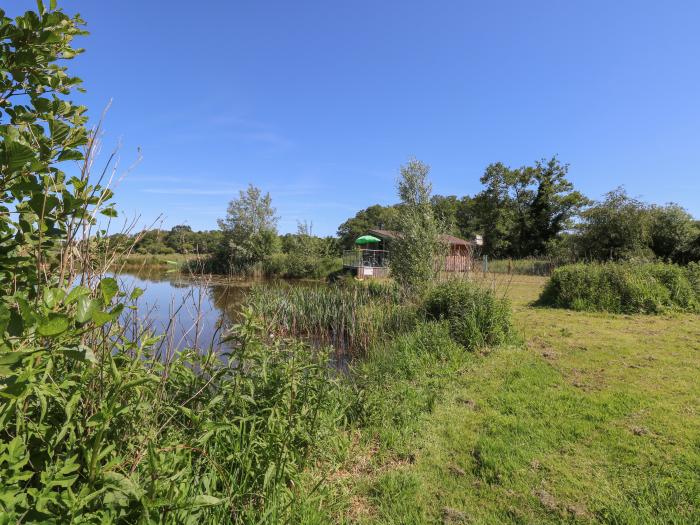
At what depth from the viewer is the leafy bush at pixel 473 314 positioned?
6938 mm

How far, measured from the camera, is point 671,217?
79.8 feet

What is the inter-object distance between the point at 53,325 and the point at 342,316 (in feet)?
30.9

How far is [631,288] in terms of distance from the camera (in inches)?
394

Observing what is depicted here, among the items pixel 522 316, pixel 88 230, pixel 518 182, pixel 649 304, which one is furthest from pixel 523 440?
pixel 518 182

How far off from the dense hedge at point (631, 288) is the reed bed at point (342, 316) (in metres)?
5.51

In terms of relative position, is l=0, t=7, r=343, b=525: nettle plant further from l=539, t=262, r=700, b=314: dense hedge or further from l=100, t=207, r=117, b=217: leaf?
l=539, t=262, r=700, b=314: dense hedge

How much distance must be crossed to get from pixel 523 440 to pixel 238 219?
1534 inches

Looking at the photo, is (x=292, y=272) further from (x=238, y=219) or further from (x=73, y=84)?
(x=73, y=84)

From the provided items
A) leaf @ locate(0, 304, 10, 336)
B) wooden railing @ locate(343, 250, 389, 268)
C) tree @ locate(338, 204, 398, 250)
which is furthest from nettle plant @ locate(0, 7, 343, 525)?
tree @ locate(338, 204, 398, 250)

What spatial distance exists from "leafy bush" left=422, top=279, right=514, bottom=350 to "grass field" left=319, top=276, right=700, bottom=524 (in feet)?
2.47

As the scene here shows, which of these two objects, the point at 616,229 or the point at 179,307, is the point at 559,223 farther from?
the point at 179,307

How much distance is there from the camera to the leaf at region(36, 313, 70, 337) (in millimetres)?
893

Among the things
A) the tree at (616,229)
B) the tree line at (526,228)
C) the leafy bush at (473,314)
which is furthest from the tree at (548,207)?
the leafy bush at (473,314)

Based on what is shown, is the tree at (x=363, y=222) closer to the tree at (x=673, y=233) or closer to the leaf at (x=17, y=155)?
the tree at (x=673, y=233)
